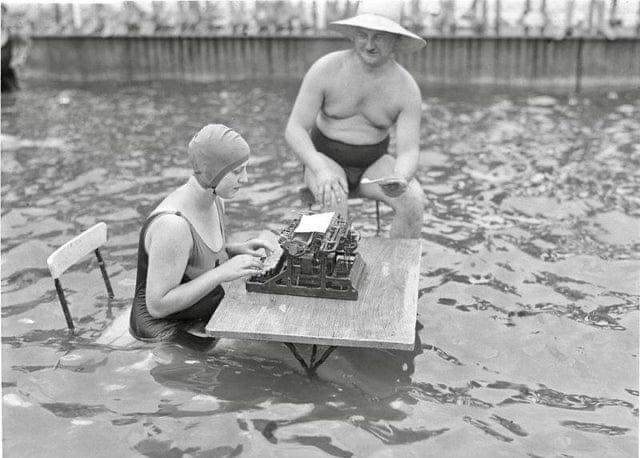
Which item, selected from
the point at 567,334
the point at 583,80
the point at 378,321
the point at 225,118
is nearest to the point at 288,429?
the point at 378,321

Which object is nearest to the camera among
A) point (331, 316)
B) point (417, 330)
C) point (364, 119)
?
point (331, 316)

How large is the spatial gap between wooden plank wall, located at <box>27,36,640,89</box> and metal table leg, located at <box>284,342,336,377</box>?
1060 cm

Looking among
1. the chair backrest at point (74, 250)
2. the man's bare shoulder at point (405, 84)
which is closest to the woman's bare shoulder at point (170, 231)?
the chair backrest at point (74, 250)

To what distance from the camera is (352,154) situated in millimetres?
6078

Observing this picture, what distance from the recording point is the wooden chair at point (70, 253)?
4.53 m

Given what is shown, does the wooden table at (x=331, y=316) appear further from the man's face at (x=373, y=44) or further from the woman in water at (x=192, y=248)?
the man's face at (x=373, y=44)

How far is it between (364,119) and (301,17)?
970cm

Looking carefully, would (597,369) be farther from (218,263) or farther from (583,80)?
(583,80)

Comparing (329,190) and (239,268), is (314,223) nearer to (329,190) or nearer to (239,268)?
(239,268)

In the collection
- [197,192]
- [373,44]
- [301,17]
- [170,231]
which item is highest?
Result: [301,17]

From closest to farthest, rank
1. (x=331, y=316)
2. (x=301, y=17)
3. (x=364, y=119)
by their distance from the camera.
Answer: (x=331, y=316) → (x=364, y=119) → (x=301, y=17)

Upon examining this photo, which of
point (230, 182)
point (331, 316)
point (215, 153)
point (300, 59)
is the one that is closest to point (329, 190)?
point (230, 182)

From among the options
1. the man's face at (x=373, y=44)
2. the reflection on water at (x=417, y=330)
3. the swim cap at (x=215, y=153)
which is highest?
the man's face at (x=373, y=44)

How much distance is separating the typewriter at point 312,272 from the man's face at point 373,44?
1.88 m
